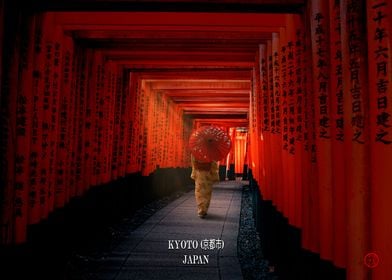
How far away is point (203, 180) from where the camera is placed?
1034 cm

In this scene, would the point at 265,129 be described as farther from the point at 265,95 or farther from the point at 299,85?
the point at 299,85

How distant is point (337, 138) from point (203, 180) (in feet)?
24.0

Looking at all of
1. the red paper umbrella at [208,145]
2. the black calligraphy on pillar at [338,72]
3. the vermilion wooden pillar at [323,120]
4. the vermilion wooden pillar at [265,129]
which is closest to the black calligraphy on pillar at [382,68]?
the black calligraphy on pillar at [338,72]

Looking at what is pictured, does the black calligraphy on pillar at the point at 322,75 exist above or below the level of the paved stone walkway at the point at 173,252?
above

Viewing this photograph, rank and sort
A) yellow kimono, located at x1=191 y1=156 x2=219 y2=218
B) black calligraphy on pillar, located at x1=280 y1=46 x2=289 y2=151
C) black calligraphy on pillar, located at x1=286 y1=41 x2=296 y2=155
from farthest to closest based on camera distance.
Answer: yellow kimono, located at x1=191 y1=156 x2=219 y2=218
black calligraphy on pillar, located at x1=280 y1=46 x2=289 y2=151
black calligraphy on pillar, located at x1=286 y1=41 x2=296 y2=155

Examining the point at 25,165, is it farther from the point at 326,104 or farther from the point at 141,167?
the point at 141,167

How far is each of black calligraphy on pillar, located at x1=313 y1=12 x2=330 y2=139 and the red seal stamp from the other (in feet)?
3.95

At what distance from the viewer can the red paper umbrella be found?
9.95 m

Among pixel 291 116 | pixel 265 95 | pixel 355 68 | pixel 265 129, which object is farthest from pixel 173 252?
pixel 355 68

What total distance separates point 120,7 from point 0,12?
1.51m

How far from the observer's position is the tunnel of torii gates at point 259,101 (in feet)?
8.73

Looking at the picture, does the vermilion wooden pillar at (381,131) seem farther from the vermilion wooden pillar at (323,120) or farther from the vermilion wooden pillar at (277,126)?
the vermilion wooden pillar at (277,126)

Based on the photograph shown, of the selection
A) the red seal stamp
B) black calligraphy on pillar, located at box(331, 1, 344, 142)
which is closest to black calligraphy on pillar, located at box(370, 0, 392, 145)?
black calligraphy on pillar, located at box(331, 1, 344, 142)

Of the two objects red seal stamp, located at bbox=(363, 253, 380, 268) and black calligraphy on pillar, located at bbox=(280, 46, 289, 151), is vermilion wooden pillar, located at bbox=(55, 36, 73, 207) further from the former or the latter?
Result: red seal stamp, located at bbox=(363, 253, 380, 268)
